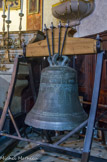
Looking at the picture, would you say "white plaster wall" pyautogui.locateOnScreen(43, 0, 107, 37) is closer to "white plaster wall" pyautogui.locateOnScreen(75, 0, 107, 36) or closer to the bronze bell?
"white plaster wall" pyautogui.locateOnScreen(75, 0, 107, 36)

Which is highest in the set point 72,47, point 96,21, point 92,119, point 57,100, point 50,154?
point 96,21

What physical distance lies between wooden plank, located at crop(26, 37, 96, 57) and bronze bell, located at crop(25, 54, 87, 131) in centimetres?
10

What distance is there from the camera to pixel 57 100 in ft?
5.31

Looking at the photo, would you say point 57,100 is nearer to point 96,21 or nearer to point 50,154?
point 50,154

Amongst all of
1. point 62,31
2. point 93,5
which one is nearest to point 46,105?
point 62,31

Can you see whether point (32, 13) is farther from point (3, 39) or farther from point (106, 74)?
point (106, 74)

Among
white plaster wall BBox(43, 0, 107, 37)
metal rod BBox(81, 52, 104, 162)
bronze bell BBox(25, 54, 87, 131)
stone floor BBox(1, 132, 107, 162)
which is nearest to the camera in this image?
metal rod BBox(81, 52, 104, 162)

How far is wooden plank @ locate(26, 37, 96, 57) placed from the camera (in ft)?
5.20

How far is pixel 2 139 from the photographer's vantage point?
265cm

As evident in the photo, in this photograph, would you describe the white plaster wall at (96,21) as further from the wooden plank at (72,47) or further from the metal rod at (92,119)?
the metal rod at (92,119)

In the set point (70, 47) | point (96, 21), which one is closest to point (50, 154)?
point (70, 47)

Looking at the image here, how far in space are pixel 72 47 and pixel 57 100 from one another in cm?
51

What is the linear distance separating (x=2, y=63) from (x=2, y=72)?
0.63 feet

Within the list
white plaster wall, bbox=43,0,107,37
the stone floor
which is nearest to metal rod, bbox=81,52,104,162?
the stone floor
